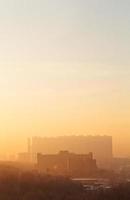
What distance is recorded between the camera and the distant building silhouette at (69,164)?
106ft

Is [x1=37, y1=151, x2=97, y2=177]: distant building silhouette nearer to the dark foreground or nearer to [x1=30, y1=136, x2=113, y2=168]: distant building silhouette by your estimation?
the dark foreground

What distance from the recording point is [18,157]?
48.2 meters

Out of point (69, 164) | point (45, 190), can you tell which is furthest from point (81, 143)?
point (45, 190)

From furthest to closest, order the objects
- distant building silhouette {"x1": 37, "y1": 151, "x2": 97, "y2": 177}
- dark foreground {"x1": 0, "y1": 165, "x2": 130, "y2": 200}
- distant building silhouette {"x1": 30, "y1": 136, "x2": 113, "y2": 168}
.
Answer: distant building silhouette {"x1": 30, "y1": 136, "x2": 113, "y2": 168} < distant building silhouette {"x1": 37, "y1": 151, "x2": 97, "y2": 177} < dark foreground {"x1": 0, "y1": 165, "x2": 130, "y2": 200}

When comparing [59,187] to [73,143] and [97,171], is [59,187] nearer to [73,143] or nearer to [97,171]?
[97,171]

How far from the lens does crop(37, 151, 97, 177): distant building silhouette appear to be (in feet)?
106

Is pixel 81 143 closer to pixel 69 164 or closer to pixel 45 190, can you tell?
pixel 69 164

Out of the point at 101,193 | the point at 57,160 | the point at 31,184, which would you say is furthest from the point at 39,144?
the point at 101,193

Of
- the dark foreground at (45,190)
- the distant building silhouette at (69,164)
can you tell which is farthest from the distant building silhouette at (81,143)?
the dark foreground at (45,190)

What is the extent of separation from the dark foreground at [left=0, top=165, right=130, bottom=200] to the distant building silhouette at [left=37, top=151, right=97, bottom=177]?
10.6m

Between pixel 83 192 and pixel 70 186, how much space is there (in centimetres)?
187

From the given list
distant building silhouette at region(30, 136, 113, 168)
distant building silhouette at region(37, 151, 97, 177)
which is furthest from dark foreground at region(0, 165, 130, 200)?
distant building silhouette at region(30, 136, 113, 168)

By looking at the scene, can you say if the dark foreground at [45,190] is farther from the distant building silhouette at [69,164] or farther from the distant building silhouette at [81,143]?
the distant building silhouette at [81,143]

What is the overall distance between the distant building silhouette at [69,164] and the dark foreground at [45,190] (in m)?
10.6
